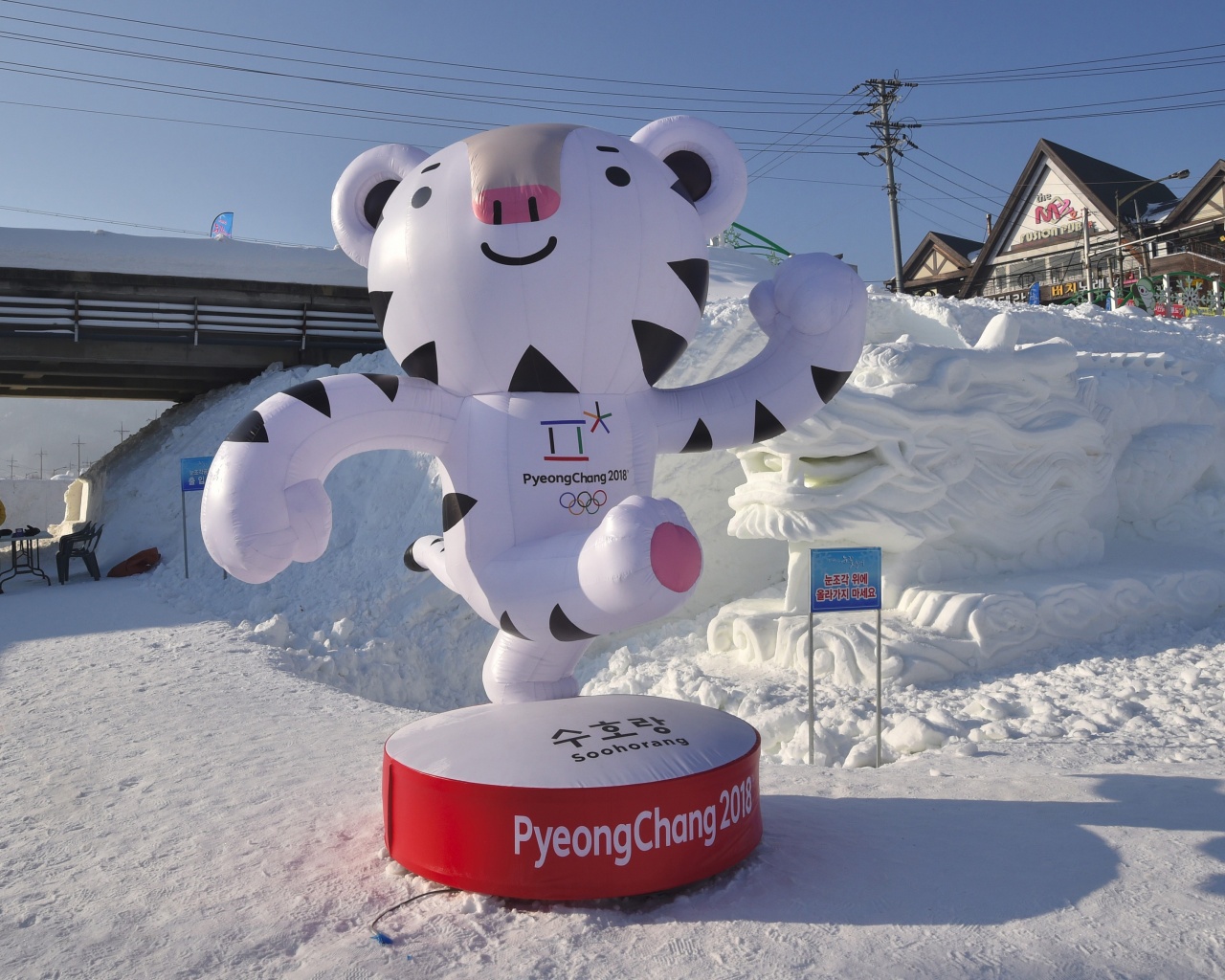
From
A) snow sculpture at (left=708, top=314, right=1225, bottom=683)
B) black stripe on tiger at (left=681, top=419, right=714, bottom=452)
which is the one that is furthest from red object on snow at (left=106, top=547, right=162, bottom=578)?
black stripe on tiger at (left=681, top=419, right=714, bottom=452)

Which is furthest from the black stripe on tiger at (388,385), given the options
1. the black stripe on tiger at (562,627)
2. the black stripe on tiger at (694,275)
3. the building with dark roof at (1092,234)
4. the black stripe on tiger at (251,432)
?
the building with dark roof at (1092,234)

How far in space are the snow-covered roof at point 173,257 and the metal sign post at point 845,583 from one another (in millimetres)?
12263

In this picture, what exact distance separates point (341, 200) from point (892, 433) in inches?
205

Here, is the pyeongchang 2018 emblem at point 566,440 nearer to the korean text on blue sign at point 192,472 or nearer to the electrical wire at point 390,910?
the electrical wire at point 390,910

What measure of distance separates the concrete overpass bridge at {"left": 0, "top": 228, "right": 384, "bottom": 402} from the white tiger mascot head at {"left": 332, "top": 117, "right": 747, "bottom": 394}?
43.9 feet

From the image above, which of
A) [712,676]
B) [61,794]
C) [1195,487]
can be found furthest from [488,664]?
[1195,487]

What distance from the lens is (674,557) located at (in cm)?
310

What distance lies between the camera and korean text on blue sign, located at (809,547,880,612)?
5914mm

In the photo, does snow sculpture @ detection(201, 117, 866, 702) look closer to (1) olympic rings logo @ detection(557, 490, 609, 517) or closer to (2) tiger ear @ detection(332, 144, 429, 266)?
(1) olympic rings logo @ detection(557, 490, 609, 517)

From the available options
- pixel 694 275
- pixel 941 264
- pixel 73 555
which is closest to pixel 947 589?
pixel 694 275

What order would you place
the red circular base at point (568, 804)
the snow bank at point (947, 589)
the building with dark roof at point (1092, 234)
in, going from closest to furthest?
the red circular base at point (568, 804) < the snow bank at point (947, 589) < the building with dark roof at point (1092, 234)

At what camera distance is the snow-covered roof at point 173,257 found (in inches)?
600

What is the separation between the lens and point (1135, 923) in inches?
126

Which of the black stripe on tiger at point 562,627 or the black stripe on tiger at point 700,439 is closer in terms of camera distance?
the black stripe on tiger at point 562,627
